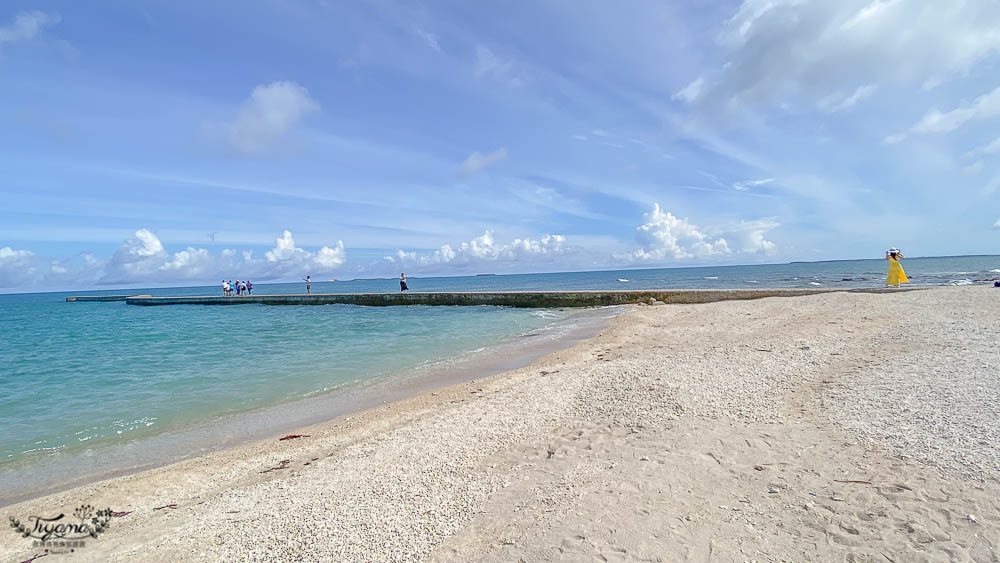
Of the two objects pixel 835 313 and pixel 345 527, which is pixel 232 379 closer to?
pixel 345 527

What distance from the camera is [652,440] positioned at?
16.7 ft

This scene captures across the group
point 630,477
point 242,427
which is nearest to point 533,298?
point 242,427

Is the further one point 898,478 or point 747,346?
point 747,346

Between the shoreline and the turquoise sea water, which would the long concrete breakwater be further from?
the shoreline

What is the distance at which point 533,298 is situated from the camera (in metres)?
32.4

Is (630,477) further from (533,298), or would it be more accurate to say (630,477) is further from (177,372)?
(533,298)

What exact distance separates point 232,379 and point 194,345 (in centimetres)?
825

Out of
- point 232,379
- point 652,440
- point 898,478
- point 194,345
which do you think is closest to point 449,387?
point 652,440

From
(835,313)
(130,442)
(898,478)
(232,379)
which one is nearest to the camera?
(898,478)

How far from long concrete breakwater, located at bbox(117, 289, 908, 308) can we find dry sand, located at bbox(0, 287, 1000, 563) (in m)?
17.1

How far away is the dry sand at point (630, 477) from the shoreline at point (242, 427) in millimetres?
724

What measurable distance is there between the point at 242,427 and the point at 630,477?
6917 mm

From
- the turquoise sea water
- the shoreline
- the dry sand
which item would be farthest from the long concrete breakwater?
the dry sand

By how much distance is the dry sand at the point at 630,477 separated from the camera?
3.29 m
